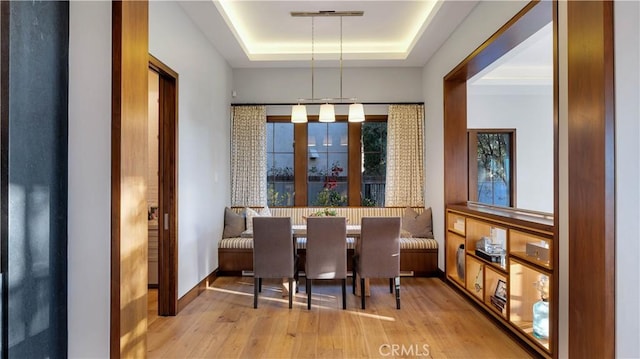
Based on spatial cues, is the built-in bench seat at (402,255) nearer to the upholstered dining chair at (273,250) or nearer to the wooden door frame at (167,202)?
the upholstered dining chair at (273,250)

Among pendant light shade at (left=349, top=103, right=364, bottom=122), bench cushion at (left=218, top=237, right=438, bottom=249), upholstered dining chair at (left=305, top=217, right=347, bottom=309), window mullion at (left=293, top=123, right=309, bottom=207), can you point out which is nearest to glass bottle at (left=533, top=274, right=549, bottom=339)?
upholstered dining chair at (left=305, top=217, right=347, bottom=309)

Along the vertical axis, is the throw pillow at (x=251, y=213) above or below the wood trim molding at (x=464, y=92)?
below

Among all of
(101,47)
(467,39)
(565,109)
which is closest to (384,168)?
(467,39)

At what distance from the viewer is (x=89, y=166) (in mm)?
1552

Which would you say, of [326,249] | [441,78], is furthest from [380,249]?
[441,78]

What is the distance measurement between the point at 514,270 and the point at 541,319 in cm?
39

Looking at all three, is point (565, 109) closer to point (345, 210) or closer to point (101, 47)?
point (101, 47)

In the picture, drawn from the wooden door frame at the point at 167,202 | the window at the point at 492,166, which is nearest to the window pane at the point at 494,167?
the window at the point at 492,166

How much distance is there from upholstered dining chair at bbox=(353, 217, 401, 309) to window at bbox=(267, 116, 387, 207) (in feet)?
6.27

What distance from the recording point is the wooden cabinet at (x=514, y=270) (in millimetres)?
2338

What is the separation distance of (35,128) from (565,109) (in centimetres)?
273

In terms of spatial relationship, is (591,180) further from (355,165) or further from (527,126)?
(527,126)

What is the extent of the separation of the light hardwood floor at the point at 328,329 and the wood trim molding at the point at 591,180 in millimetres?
1265

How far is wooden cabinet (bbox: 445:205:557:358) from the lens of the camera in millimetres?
2338
